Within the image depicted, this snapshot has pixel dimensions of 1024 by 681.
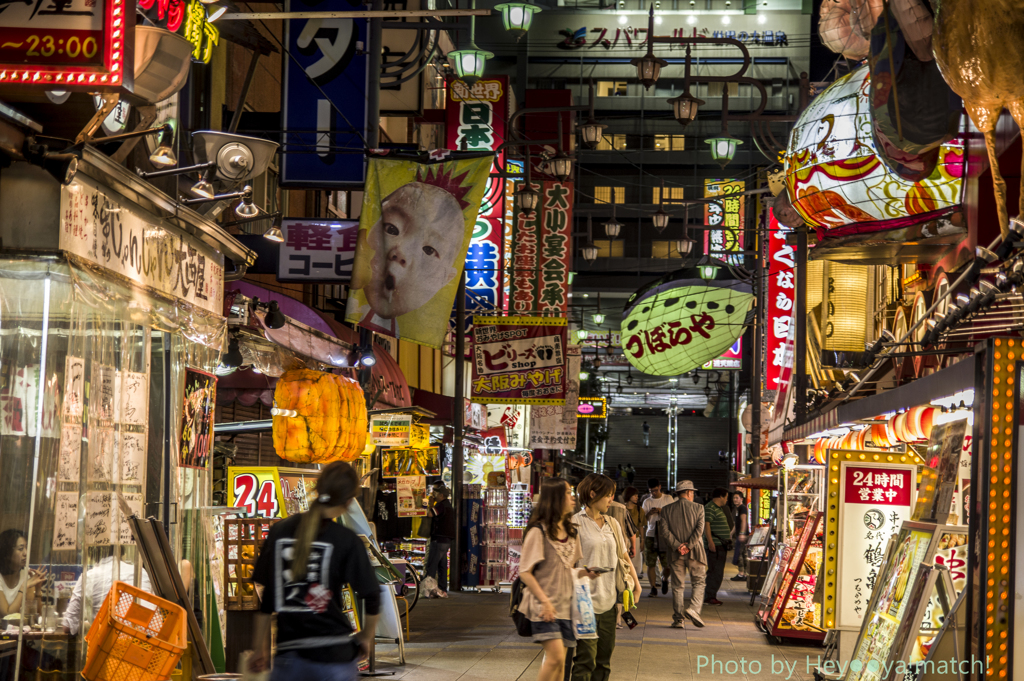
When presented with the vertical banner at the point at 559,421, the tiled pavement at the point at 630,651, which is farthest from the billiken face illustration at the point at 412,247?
the vertical banner at the point at 559,421

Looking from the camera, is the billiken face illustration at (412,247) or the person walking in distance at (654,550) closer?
the billiken face illustration at (412,247)

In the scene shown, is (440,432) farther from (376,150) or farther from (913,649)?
(913,649)

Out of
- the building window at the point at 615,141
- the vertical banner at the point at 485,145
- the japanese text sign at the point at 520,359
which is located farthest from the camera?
the building window at the point at 615,141

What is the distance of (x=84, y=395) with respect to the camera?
288 inches

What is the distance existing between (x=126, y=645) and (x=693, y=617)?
11408 mm

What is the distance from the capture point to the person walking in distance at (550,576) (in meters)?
8.03

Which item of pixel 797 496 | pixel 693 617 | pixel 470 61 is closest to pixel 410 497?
pixel 693 617

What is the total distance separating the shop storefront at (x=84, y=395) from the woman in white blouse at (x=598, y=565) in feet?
10.2

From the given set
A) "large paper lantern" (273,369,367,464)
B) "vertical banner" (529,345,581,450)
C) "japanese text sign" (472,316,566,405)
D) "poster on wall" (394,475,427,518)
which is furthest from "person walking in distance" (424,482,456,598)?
"large paper lantern" (273,369,367,464)

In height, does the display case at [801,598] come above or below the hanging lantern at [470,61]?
below

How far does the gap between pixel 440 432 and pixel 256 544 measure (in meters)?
18.3

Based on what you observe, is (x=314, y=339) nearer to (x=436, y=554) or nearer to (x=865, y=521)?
(x=436, y=554)

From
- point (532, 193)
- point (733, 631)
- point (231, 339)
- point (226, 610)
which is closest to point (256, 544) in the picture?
point (226, 610)

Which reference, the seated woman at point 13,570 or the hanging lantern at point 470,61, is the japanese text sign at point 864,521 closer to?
the seated woman at point 13,570
